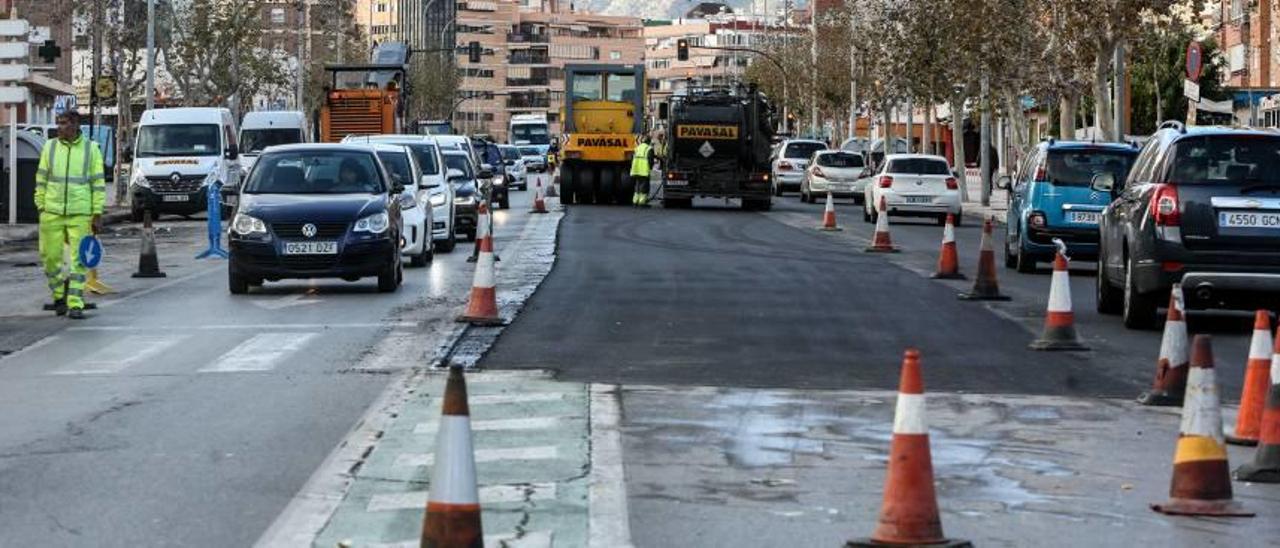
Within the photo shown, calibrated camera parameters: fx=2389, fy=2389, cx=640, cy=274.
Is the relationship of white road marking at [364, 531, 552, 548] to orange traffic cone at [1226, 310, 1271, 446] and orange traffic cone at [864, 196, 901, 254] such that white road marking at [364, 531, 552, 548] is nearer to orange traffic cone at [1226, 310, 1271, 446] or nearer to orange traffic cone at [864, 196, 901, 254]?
orange traffic cone at [1226, 310, 1271, 446]

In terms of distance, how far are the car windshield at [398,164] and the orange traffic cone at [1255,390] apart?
17.8 meters

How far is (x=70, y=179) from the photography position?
68.4 feet

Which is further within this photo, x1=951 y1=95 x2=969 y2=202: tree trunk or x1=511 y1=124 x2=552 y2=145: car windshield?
x1=511 y1=124 x2=552 y2=145: car windshield

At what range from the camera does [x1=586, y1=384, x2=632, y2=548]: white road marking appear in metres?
9.09

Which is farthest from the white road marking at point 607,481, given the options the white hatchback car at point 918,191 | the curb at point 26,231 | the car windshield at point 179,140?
the car windshield at point 179,140

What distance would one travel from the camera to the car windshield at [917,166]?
47.6 m

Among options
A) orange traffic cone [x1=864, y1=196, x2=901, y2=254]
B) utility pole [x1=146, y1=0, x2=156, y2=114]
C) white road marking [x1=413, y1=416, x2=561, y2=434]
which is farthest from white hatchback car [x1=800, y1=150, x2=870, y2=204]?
white road marking [x1=413, y1=416, x2=561, y2=434]

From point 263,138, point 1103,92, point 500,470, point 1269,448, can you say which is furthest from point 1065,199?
point 263,138

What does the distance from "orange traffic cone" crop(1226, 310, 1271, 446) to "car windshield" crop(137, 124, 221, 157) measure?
126ft

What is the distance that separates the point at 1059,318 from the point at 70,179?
8.87 meters

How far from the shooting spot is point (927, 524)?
28.1ft

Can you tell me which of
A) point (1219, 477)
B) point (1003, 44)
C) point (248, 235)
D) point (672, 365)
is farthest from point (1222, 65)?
point (1219, 477)

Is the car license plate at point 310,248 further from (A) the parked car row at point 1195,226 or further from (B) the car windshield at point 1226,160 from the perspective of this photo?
(B) the car windshield at point 1226,160

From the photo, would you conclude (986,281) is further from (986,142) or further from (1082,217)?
(986,142)
